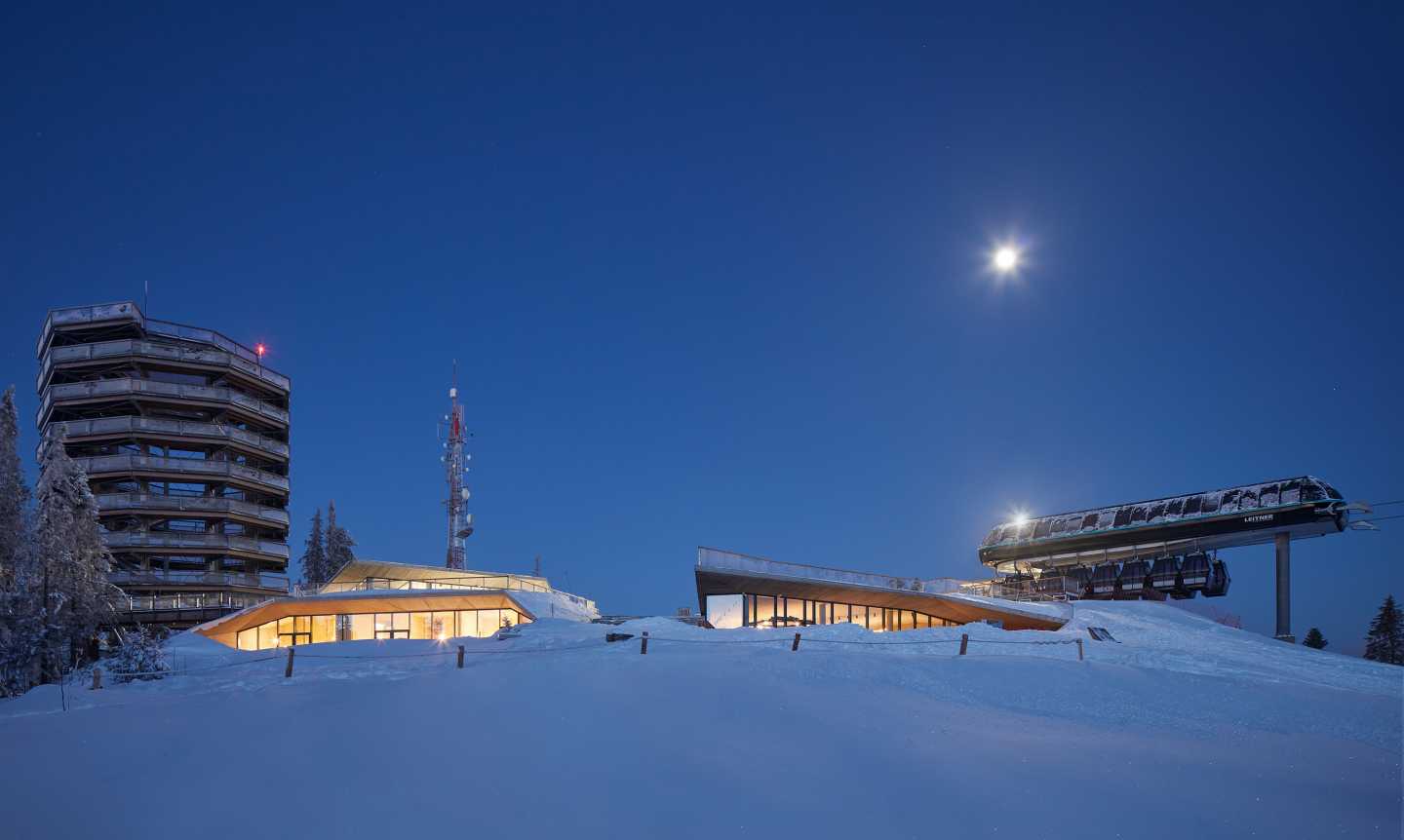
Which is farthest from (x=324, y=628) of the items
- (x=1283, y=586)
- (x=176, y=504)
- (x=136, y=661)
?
(x=1283, y=586)

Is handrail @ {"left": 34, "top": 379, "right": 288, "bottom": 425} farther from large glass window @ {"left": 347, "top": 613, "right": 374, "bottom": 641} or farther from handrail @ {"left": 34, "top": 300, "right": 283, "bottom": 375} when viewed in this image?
large glass window @ {"left": 347, "top": 613, "right": 374, "bottom": 641}

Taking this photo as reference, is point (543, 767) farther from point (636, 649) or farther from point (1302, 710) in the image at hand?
point (1302, 710)

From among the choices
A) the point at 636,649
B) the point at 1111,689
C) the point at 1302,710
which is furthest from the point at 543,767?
the point at 1302,710

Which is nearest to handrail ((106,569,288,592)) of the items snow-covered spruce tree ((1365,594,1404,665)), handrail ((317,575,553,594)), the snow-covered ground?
handrail ((317,575,553,594))

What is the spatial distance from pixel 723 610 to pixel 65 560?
29.3 metres

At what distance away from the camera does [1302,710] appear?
832 inches

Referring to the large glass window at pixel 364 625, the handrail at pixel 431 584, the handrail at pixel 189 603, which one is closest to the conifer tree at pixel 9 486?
the handrail at pixel 189 603

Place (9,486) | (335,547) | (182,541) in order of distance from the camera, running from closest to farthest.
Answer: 1. (9,486)
2. (182,541)
3. (335,547)

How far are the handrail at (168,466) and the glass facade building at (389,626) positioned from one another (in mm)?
20891

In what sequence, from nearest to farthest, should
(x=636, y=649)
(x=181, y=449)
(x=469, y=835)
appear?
1. (x=469, y=835)
2. (x=636, y=649)
3. (x=181, y=449)

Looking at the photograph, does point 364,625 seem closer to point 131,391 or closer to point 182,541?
point 182,541

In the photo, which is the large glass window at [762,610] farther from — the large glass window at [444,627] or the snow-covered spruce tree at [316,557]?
the snow-covered spruce tree at [316,557]

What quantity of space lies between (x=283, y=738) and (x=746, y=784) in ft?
30.2

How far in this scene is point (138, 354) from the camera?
2287 inches
